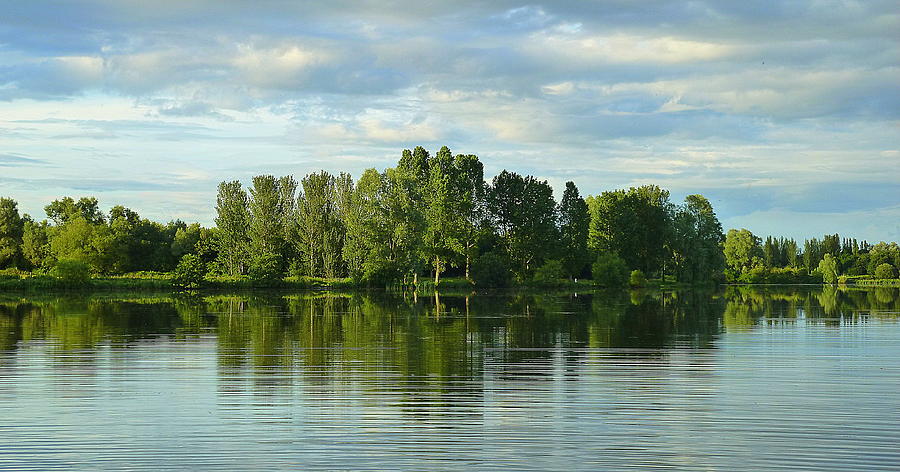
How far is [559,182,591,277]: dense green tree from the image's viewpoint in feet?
280

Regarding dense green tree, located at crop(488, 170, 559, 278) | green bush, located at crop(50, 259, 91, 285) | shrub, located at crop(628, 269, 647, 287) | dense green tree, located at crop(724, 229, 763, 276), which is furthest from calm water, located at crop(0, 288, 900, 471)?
dense green tree, located at crop(724, 229, 763, 276)

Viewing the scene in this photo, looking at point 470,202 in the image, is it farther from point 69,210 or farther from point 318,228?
point 69,210

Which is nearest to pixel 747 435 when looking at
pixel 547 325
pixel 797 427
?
pixel 797 427

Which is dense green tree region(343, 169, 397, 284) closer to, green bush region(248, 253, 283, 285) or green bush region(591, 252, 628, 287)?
green bush region(248, 253, 283, 285)

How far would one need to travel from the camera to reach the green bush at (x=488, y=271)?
7481 cm

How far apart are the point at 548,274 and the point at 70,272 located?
44.1 meters

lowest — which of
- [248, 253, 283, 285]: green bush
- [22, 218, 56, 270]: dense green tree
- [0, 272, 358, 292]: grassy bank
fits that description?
[0, 272, 358, 292]: grassy bank

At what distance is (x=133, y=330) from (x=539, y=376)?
54.3 ft

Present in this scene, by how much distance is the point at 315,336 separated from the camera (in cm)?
2388

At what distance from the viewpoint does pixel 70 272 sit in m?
65.4

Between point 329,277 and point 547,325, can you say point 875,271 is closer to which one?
point 329,277

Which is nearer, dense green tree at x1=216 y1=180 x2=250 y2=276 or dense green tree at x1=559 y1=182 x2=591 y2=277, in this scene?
dense green tree at x1=216 y1=180 x2=250 y2=276

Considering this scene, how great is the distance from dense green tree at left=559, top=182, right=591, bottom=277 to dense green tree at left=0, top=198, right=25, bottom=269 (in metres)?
57.1

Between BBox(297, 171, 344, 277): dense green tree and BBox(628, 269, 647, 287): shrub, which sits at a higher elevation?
BBox(297, 171, 344, 277): dense green tree
